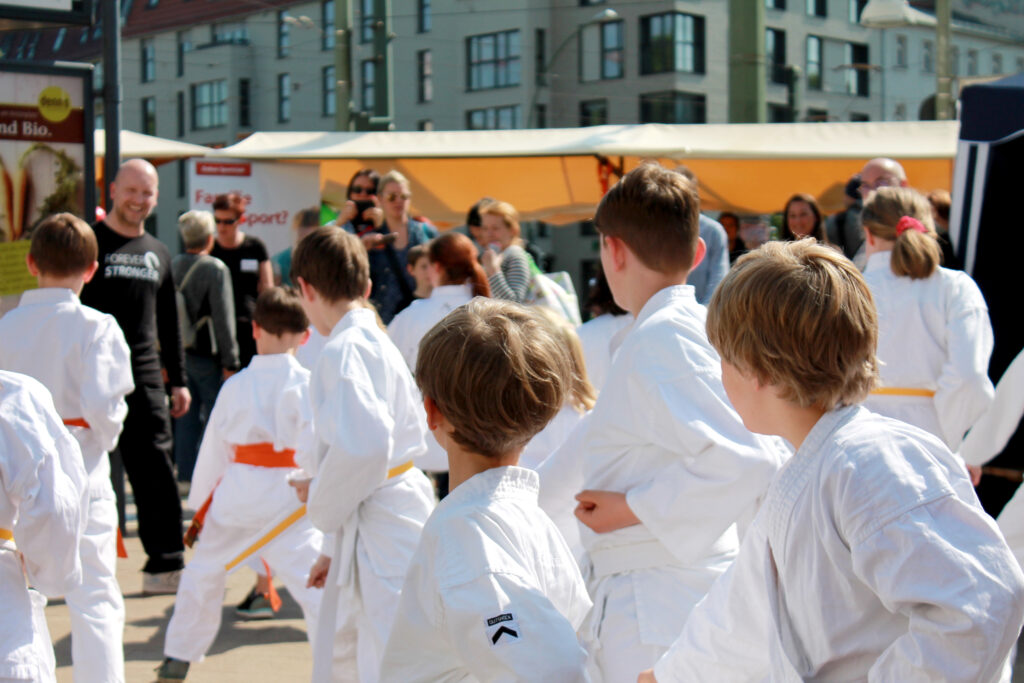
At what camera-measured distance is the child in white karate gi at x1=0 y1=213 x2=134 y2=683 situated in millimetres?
4574

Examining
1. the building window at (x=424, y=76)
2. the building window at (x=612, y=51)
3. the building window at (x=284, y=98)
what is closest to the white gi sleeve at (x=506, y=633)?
the building window at (x=612, y=51)

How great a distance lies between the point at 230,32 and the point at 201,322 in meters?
54.5

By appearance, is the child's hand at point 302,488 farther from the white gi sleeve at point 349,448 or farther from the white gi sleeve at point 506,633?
the white gi sleeve at point 506,633

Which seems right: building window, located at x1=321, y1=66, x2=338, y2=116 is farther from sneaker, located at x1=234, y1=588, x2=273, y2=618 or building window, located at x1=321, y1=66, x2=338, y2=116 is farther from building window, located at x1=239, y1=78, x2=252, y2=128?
sneaker, located at x1=234, y1=588, x2=273, y2=618

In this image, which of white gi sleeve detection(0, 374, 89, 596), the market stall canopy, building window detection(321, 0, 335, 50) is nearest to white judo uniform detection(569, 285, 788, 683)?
white gi sleeve detection(0, 374, 89, 596)

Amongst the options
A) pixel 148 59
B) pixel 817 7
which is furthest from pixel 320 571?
pixel 148 59

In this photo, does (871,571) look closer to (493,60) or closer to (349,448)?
(349,448)

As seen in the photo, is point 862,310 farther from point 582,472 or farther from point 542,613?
point 582,472

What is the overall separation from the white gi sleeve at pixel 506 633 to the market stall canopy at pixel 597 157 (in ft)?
31.7

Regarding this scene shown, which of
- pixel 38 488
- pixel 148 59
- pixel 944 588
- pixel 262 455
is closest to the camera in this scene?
pixel 944 588

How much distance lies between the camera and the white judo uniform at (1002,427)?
4652mm

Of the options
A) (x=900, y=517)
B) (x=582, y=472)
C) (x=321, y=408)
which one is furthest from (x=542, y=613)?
(x=321, y=408)

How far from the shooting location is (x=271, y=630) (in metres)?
6.11

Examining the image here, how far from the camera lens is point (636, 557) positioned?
285 cm
